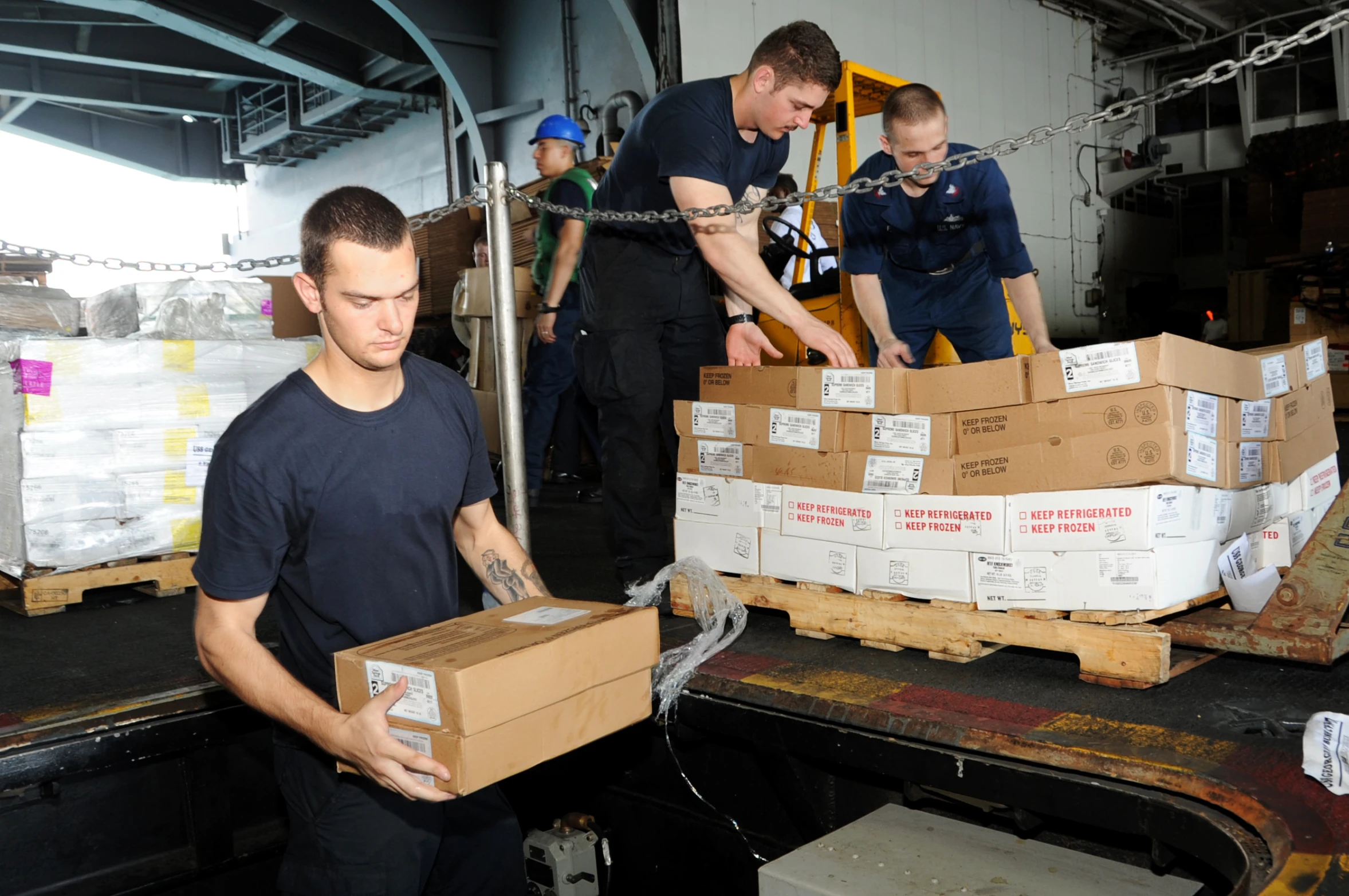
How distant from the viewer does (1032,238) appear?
13.5 m

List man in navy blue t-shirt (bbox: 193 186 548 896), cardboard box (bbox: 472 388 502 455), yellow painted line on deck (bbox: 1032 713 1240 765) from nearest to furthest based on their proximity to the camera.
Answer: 1. man in navy blue t-shirt (bbox: 193 186 548 896)
2. yellow painted line on deck (bbox: 1032 713 1240 765)
3. cardboard box (bbox: 472 388 502 455)

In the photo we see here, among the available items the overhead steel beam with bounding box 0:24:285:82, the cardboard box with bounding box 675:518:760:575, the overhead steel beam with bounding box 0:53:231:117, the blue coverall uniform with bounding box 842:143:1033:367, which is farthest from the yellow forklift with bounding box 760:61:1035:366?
the overhead steel beam with bounding box 0:53:231:117

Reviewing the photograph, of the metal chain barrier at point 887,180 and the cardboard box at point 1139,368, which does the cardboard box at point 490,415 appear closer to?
the metal chain barrier at point 887,180

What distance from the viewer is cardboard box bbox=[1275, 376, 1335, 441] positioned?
2998mm

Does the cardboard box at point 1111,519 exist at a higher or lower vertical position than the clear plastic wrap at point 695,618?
higher

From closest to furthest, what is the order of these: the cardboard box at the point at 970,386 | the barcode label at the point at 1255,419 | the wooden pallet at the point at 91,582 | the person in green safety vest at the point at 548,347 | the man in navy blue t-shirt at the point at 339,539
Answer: the man in navy blue t-shirt at the point at 339,539 → the cardboard box at the point at 970,386 → the barcode label at the point at 1255,419 → the wooden pallet at the point at 91,582 → the person in green safety vest at the point at 548,347

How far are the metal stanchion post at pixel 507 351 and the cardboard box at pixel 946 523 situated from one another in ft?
3.74

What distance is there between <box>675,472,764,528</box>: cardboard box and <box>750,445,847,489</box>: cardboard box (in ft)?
0.22

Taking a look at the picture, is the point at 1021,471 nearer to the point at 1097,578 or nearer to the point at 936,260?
the point at 1097,578

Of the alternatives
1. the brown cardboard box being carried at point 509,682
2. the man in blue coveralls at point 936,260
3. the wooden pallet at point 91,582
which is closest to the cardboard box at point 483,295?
the wooden pallet at point 91,582

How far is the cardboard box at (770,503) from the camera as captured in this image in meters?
3.19

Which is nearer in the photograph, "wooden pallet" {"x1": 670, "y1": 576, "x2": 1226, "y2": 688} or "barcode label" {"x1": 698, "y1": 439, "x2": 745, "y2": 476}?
"wooden pallet" {"x1": 670, "y1": 576, "x2": 1226, "y2": 688}

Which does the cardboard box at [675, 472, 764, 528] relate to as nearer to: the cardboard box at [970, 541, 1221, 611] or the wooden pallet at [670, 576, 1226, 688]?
the wooden pallet at [670, 576, 1226, 688]

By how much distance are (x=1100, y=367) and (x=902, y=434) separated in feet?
1.88
